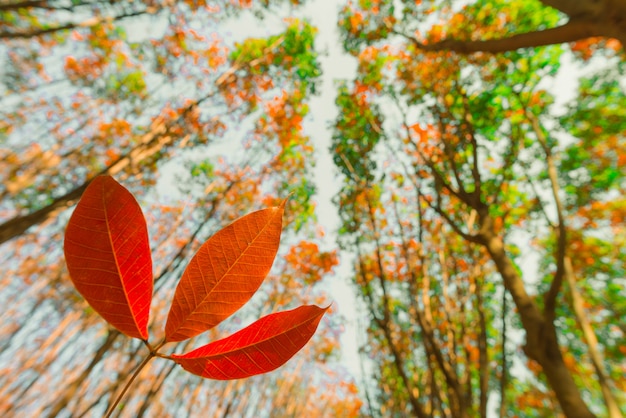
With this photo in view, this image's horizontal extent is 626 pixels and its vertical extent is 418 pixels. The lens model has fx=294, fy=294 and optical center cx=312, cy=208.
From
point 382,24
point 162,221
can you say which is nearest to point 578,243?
point 382,24

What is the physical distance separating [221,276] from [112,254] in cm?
14

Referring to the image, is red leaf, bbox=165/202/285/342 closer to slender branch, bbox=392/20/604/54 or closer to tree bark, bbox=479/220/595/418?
slender branch, bbox=392/20/604/54

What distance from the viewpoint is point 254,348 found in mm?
421

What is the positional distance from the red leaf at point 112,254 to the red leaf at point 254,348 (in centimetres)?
9

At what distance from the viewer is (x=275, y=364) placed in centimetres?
44

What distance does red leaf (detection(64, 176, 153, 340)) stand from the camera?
1.20 feet

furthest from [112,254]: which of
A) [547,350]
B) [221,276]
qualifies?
[547,350]

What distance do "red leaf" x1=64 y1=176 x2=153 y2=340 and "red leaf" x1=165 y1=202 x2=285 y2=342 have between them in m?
0.04

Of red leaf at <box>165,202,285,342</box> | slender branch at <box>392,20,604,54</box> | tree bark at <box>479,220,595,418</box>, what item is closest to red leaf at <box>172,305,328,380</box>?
red leaf at <box>165,202,285,342</box>

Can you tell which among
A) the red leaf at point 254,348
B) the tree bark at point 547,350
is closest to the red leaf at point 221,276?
the red leaf at point 254,348

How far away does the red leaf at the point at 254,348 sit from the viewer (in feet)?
1.35

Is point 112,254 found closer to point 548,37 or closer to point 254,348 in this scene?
point 254,348

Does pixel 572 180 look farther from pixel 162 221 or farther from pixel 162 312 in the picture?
pixel 162 312

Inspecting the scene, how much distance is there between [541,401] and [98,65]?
661 inches
